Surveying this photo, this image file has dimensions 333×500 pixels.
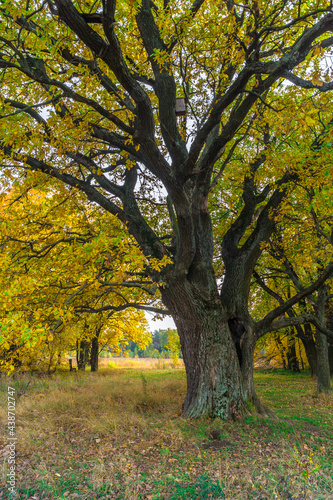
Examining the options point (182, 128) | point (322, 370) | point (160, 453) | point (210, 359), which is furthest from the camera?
point (322, 370)

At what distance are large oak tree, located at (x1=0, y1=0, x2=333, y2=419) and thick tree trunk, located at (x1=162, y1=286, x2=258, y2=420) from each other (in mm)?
25

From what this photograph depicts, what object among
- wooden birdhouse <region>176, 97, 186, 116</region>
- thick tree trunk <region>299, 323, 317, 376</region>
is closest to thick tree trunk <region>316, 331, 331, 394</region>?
thick tree trunk <region>299, 323, 317, 376</region>

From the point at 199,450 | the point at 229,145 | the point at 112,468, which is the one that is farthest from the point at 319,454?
the point at 229,145

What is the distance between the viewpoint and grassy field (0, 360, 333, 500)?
368 centimetres

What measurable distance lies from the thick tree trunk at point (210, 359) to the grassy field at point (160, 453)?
362mm

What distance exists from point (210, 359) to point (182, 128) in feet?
20.0

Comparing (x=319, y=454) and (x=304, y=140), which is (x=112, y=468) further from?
(x=304, y=140)

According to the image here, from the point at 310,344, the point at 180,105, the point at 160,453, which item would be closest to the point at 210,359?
the point at 160,453

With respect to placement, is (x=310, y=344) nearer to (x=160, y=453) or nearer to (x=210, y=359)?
(x=210, y=359)

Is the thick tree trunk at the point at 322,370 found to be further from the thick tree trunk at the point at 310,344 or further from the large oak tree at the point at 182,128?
the thick tree trunk at the point at 310,344

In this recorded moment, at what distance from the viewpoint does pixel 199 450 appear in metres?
4.95

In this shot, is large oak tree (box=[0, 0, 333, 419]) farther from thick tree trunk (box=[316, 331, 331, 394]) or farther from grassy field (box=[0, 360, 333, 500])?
thick tree trunk (box=[316, 331, 331, 394])

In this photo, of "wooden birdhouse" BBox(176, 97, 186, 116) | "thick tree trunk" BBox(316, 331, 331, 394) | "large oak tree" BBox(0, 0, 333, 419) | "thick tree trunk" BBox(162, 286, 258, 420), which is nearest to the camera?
"large oak tree" BBox(0, 0, 333, 419)

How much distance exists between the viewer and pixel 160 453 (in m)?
4.84
